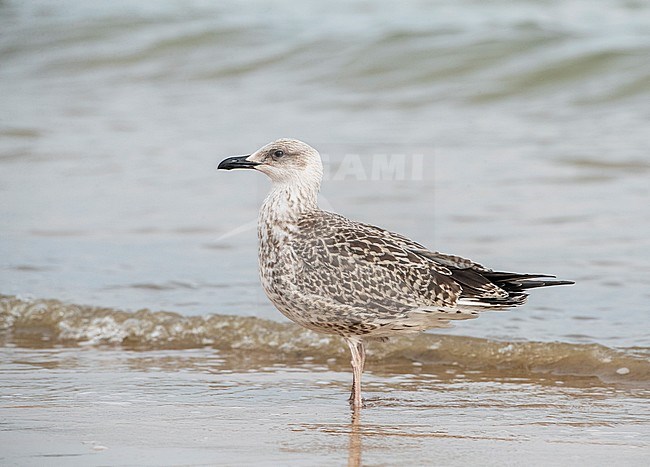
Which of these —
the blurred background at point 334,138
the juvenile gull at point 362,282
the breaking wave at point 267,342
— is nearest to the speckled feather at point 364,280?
the juvenile gull at point 362,282

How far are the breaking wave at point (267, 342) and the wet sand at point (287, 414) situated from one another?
14 cm

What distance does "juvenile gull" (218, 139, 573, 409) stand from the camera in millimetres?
5594

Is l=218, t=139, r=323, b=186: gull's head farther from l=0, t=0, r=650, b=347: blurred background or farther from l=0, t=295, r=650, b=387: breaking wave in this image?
l=0, t=0, r=650, b=347: blurred background

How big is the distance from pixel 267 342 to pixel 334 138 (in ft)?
16.1

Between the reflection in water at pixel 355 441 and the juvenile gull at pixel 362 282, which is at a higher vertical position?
the juvenile gull at pixel 362 282

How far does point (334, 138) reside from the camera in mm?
11695

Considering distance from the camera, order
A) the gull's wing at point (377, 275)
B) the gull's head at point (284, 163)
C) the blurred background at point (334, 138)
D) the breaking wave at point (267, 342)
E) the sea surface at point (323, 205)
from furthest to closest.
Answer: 1. the blurred background at point (334, 138)
2. the breaking wave at point (267, 342)
3. the gull's head at point (284, 163)
4. the gull's wing at point (377, 275)
5. the sea surface at point (323, 205)

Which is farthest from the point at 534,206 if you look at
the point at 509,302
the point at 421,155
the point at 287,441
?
the point at 287,441

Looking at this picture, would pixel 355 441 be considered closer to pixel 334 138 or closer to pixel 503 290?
pixel 503 290

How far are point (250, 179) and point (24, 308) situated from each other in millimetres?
3393

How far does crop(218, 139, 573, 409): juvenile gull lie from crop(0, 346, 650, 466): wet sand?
412 mm

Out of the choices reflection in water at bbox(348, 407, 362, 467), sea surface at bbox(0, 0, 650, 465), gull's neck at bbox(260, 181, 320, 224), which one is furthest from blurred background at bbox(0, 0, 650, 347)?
reflection in water at bbox(348, 407, 362, 467)

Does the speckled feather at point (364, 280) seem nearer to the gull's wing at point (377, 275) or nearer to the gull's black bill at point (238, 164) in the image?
the gull's wing at point (377, 275)

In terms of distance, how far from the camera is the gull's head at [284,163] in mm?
5988
